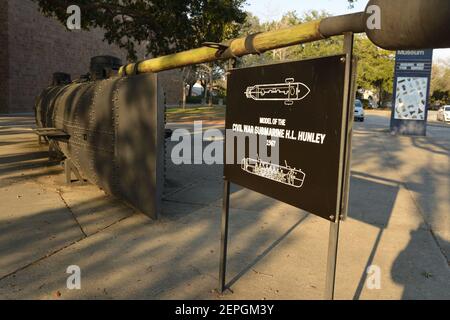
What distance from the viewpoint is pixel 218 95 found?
67.7 meters

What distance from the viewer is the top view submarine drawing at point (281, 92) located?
2.64 m

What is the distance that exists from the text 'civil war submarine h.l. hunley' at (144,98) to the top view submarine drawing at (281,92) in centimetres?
1

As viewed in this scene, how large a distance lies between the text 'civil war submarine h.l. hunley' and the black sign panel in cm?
8

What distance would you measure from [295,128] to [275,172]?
409 mm

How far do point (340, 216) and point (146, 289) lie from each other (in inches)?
75.0

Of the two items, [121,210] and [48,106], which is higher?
[48,106]

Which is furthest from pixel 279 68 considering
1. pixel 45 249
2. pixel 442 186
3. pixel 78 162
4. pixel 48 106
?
pixel 48 106

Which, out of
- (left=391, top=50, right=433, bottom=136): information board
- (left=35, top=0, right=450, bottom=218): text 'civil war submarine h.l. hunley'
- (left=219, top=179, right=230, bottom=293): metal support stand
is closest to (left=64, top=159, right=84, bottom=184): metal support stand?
(left=35, top=0, right=450, bottom=218): text 'civil war submarine h.l. hunley'

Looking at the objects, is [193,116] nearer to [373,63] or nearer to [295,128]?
[295,128]

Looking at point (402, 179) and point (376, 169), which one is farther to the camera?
point (376, 169)

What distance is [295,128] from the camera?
107 inches

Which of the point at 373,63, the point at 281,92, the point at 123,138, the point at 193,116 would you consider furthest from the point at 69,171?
the point at 373,63

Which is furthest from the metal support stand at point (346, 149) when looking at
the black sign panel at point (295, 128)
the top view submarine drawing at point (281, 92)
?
the top view submarine drawing at point (281, 92)

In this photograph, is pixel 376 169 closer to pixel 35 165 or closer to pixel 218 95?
pixel 35 165
